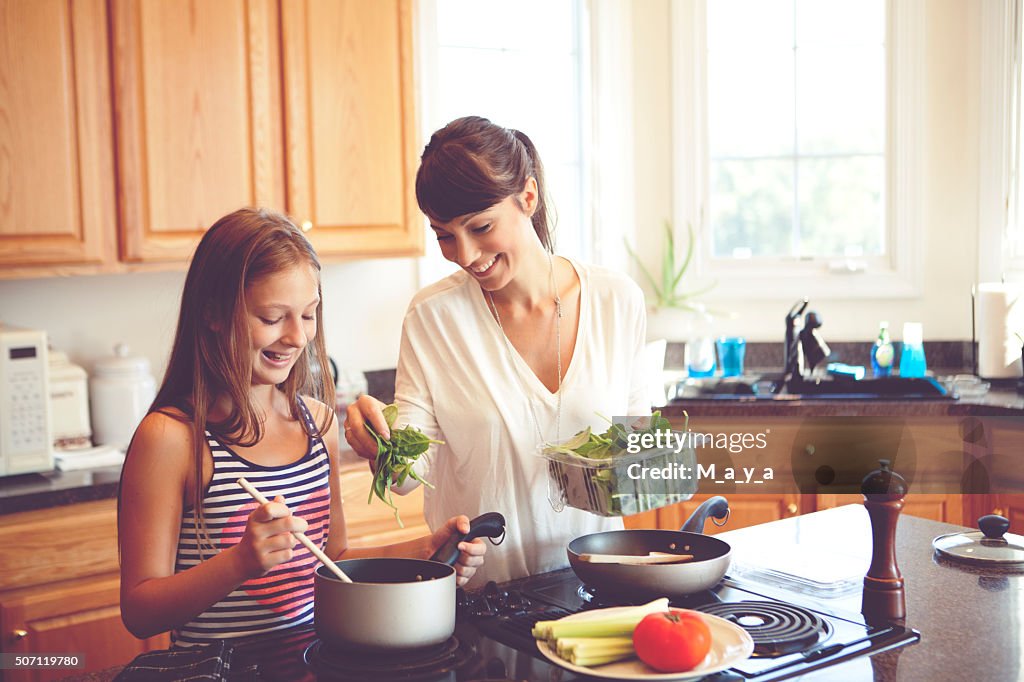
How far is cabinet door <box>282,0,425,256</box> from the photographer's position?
2.89 meters

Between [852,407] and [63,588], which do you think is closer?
[63,588]

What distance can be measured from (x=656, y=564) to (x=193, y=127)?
187 cm

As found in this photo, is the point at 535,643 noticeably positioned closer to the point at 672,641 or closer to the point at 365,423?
the point at 672,641

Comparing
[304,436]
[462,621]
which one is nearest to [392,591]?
[462,621]

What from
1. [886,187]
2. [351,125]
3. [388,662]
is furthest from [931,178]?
[388,662]

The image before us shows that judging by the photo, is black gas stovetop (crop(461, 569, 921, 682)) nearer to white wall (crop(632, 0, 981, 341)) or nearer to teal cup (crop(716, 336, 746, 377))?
teal cup (crop(716, 336, 746, 377))

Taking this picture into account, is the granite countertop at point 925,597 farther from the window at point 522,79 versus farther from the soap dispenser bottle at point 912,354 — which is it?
the window at point 522,79

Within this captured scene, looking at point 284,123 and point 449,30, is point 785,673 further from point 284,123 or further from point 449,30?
point 449,30

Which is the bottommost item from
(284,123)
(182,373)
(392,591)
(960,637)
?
(960,637)

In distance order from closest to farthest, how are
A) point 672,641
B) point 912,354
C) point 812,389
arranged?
point 672,641, point 812,389, point 912,354

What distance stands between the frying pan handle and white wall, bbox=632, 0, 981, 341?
2.26 metres

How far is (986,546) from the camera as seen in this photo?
1654 mm

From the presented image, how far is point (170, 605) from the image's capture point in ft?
4.60

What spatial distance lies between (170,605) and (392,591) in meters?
0.40
